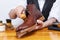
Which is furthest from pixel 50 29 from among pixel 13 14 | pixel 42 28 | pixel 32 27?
pixel 13 14

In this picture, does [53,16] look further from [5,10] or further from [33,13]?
[5,10]

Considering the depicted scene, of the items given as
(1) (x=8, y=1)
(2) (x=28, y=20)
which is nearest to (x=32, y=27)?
(2) (x=28, y=20)

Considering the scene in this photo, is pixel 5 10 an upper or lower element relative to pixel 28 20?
lower

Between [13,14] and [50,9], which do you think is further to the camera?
[50,9]

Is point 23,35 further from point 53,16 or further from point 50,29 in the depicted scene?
point 53,16

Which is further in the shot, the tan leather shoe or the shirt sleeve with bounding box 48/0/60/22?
the shirt sleeve with bounding box 48/0/60/22

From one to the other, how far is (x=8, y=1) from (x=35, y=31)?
81 centimetres

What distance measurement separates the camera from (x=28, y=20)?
Answer: 88cm

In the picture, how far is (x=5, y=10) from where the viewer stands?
5.45ft

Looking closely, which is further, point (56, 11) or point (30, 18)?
point (56, 11)

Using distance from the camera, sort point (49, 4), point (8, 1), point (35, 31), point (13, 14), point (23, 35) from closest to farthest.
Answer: point (23, 35)
point (35, 31)
point (13, 14)
point (49, 4)
point (8, 1)

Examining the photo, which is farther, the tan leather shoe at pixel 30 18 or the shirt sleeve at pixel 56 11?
the shirt sleeve at pixel 56 11

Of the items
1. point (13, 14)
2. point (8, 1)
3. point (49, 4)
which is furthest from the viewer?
point (8, 1)

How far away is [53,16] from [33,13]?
37cm
